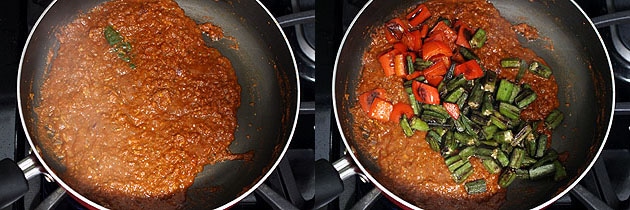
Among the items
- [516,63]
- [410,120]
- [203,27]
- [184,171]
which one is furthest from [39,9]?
[516,63]

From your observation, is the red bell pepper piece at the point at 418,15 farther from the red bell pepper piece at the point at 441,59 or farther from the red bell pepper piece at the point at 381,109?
the red bell pepper piece at the point at 381,109

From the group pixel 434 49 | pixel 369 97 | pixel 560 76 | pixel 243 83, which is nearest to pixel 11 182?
pixel 243 83

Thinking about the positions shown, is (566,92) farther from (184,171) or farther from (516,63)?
(184,171)

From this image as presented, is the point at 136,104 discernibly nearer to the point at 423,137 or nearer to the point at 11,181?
the point at 11,181

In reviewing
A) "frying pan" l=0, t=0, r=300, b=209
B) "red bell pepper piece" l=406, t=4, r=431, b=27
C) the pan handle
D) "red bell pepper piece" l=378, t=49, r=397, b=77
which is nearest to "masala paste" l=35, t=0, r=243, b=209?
"frying pan" l=0, t=0, r=300, b=209

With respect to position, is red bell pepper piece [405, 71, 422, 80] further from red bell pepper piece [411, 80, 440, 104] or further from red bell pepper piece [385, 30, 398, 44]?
red bell pepper piece [385, 30, 398, 44]
